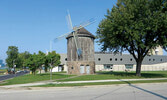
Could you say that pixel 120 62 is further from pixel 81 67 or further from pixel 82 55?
pixel 81 67

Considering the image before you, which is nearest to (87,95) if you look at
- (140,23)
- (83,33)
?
(140,23)

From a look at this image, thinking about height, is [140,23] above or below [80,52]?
above

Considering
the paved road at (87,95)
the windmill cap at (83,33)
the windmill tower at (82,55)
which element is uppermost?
the windmill cap at (83,33)

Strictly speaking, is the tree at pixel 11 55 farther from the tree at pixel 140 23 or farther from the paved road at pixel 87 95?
the paved road at pixel 87 95

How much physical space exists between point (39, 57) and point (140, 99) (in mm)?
28500

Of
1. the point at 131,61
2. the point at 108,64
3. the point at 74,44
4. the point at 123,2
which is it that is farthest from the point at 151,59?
the point at 123,2

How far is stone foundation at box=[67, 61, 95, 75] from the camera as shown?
36750mm

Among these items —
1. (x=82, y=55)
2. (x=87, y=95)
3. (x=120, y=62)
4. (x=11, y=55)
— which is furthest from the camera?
(x=11, y=55)

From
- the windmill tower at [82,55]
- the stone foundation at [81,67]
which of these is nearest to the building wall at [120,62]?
the windmill tower at [82,55]

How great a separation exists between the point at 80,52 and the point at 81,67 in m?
3.56

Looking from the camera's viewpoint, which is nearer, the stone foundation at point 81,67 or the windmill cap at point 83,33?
the stone foundation at point 81,67

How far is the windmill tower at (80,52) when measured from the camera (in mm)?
37062

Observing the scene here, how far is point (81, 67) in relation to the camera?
1457 inches

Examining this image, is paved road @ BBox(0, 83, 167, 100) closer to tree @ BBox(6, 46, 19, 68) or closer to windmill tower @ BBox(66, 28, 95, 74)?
windmill tower @ BBox(66, 28, 95, 74)
